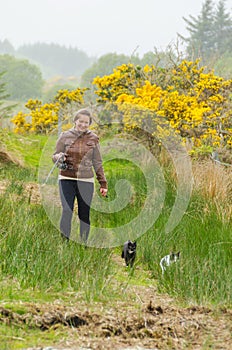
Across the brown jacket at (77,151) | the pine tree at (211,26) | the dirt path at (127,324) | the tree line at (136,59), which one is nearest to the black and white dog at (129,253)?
the brown jacket at (77,151)

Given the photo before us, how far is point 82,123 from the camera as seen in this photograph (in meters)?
5.04

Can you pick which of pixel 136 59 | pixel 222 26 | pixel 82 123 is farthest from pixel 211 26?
pixel 82 123

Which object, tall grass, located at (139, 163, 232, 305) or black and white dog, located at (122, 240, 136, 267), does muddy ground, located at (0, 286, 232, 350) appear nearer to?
tall grass, located at (139, 163, 232, 305)

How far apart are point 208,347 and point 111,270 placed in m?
1.66

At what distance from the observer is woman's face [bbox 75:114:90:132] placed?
5.04m

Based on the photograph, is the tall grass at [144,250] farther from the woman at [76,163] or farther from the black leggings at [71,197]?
the woman at [76,163]

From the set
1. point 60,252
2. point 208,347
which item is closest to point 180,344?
point 208,347

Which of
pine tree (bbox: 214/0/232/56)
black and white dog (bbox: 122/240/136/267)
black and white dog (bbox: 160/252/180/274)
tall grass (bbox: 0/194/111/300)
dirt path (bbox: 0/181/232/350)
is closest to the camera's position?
dirt path (bbox: 0/181/232/350)

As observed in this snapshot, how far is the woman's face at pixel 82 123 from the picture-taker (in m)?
5.04

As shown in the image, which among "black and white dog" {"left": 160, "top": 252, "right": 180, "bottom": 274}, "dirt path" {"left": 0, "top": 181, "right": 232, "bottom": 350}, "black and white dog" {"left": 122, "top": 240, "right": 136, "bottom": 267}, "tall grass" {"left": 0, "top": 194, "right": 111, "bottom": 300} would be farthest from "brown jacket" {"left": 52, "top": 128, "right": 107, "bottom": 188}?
"dirt path" {"left": 0, "top": 181, "right": 232, "bottom": 350}

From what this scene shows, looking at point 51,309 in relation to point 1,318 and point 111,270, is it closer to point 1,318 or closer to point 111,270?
point 1,318

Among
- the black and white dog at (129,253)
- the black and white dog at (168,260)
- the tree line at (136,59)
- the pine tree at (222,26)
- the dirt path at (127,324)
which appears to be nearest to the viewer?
the dirt path at (127,324)

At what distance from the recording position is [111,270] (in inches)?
165

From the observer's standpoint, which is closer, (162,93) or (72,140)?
(72,140)
